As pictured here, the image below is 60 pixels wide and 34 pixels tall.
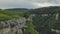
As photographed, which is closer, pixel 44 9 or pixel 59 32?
pixel 59 32

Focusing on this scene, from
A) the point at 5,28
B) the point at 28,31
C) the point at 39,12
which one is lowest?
the point at 39,12

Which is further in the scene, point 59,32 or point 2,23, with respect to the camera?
point 59,32

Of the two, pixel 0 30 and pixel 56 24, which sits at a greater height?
pixel 0 30

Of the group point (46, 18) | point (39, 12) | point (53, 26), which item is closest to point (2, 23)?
point (53, 26)

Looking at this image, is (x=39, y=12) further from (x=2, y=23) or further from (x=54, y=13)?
(x=2, y=23)

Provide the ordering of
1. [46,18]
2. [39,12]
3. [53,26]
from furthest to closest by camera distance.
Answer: [39,12] → [46,18] → [53,26]

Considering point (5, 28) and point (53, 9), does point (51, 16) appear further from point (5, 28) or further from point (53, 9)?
point (5, 28)

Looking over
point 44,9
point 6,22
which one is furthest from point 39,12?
point 6,22

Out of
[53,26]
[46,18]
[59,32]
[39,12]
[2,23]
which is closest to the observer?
[2,23]

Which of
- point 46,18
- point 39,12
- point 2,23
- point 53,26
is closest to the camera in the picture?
point 2,23
